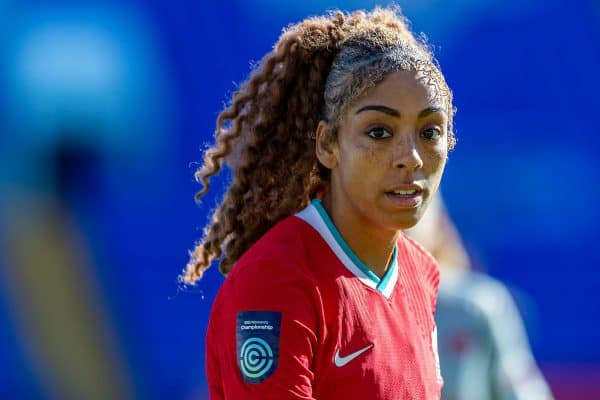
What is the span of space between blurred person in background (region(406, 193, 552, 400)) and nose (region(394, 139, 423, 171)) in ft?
4.58

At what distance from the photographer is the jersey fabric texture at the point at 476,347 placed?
3.52 meters

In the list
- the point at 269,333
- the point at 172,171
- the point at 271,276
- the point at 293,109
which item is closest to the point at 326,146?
the point at 293,109

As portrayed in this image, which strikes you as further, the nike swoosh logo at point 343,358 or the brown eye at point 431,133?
the brown eye at point 431,133

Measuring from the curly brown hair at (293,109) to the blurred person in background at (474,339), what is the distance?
1170 mm

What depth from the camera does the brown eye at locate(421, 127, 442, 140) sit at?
2279 millimetres

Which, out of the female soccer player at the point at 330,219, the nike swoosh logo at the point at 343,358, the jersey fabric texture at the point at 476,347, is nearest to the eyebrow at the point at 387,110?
the female soccer player at the point at 330,219

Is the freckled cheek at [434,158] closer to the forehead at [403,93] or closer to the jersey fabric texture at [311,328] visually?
the forehead at [403,93]

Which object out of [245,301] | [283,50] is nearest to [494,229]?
[283,50]

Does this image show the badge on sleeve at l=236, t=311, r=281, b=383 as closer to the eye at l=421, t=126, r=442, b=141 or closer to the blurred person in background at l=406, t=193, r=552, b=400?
the eye at l=421, t=126, r=442, b=141

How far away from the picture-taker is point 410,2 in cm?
471

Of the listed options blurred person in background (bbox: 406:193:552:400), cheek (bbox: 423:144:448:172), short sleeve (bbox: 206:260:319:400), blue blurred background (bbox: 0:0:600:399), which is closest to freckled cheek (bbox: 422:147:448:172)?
cheek (bbox: 423:144:448:172)

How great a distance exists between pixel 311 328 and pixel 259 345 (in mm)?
102

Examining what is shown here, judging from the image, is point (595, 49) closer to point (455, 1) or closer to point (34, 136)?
point (455, 1)

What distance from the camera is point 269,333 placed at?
2074 mm
